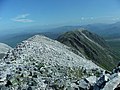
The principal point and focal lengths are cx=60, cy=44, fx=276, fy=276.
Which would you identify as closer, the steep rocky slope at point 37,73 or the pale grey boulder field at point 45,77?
the pale grey boulder field at point 45,77

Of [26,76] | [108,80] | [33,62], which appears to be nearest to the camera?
[108,80]

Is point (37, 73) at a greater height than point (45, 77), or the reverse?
point (37, 73)

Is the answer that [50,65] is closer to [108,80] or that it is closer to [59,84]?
[59,84]

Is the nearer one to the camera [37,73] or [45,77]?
[45,77]

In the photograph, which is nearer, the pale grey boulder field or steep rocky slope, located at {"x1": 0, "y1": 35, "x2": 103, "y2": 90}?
the pale grey boulder field

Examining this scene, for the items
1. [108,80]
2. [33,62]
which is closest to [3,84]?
[33,62]

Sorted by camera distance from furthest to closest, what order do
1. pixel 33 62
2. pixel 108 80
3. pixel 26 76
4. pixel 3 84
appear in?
pixel 33 62 < pixel 26 76 < pixel 3 84 < pixel 108 80

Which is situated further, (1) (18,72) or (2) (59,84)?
(1) (18,72)

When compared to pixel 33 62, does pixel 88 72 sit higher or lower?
lower

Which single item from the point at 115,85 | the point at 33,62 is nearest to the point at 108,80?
the point at 115,85

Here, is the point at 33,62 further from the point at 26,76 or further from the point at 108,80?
the point at 108,80
